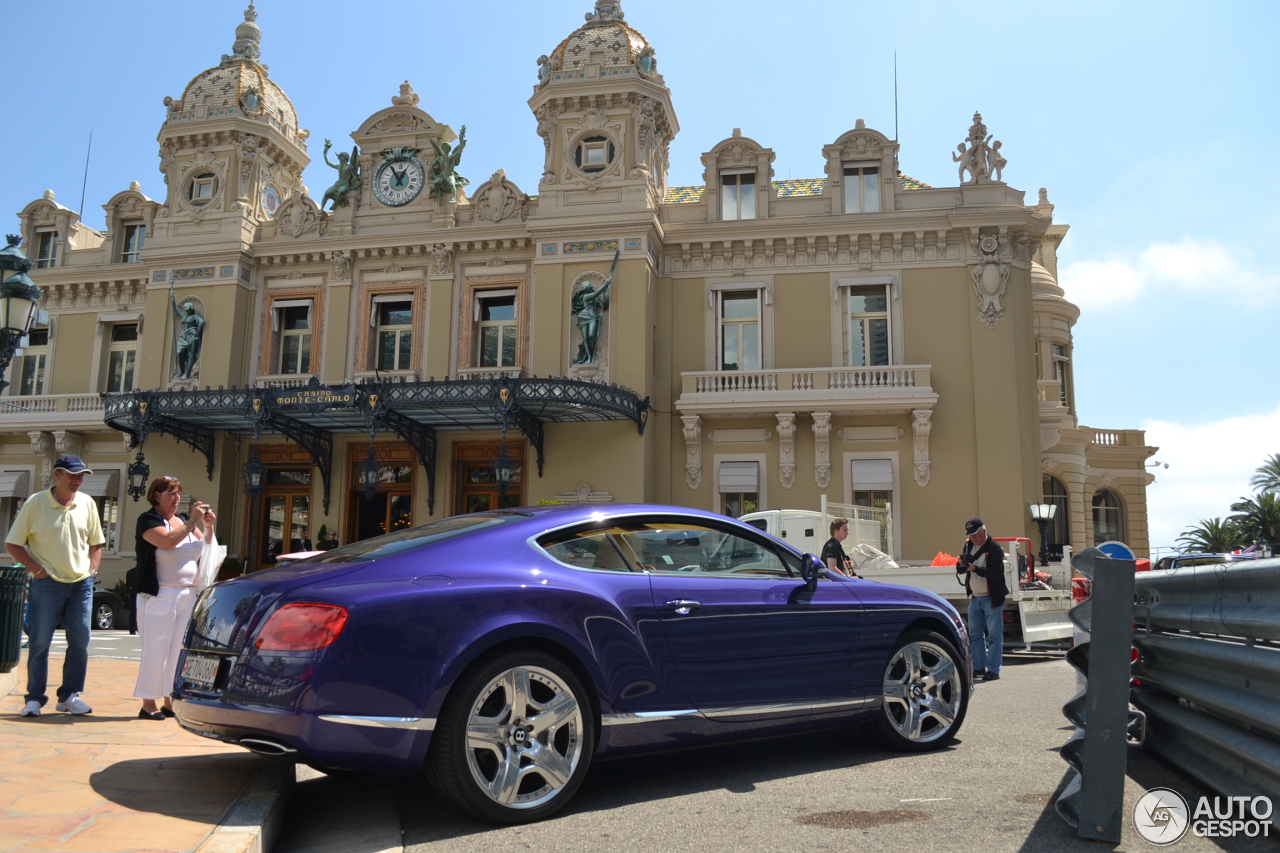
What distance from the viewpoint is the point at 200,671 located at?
14.3 feet

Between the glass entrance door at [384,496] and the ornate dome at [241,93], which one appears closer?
the glass entrance door at [384,496]

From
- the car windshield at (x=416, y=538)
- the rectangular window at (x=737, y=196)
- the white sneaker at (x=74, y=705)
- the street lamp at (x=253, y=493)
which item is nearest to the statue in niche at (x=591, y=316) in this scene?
the rectangular window at (x=737, y=196)

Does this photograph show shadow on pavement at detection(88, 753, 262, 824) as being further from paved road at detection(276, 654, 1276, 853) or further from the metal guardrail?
the metal guardrail

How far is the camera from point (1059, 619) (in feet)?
43.1

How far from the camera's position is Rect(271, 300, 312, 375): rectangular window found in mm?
23875

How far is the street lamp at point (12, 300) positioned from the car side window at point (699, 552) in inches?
277

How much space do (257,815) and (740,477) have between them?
713 inches

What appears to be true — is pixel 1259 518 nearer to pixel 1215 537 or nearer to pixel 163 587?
pixel 1215 537

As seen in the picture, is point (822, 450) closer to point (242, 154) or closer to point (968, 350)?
point (968, 350)

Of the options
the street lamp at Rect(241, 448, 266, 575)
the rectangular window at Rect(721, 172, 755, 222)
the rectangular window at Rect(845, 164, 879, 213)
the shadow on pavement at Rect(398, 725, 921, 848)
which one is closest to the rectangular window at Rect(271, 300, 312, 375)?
the street lamp at Rect(241, 448, 266, 575)

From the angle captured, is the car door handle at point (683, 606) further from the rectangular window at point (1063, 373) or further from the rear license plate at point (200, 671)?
the rectangular window at point (1063, 373)

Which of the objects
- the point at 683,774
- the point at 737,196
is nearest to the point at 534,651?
the point at 683,774

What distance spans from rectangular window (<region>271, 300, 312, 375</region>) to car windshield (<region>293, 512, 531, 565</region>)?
20077mm

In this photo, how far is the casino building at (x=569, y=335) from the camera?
20.9m
